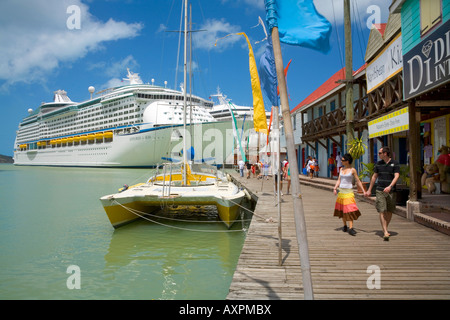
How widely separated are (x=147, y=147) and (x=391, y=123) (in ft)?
152

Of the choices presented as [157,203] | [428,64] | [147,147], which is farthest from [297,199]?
[147,147]

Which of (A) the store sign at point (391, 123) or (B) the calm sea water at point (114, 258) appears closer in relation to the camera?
(B) the calm sea water at point (114, 258)

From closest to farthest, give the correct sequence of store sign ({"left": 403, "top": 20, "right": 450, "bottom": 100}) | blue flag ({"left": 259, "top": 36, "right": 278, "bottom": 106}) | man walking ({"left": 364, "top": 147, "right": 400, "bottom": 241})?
blue flag ({"left": 259, "top": 36, "right": 278, "bottom": 106}) → man walking ({"left": 364, "top": 147, "right": 400, "bottom": 241}) → store sign ({"left": 403, "top": 20, "right": 450, "bottom": 100})

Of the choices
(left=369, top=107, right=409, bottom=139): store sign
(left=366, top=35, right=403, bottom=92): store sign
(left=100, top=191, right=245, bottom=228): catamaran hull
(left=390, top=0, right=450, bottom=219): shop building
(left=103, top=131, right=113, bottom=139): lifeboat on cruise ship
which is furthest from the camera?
(left=103, top=131, right=113, bottom=139): lifeboat on cruise ship

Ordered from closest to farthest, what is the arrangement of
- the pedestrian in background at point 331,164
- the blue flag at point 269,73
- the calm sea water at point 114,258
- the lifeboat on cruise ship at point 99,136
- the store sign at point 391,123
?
the blue flag at point 269,73 < the calm sea water at point 114,258 < the store sign at point 391,123 < the pedestrian in background at point 331,164 < the lifeboat on cruise ship at point 99,136

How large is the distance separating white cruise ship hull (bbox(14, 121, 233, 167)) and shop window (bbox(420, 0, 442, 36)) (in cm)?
3352

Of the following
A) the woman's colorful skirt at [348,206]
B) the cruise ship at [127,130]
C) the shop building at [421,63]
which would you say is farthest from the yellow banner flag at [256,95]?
the cruise ship at [127,130]

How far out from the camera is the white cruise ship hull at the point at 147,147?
48.9 metres

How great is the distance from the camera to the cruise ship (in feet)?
162

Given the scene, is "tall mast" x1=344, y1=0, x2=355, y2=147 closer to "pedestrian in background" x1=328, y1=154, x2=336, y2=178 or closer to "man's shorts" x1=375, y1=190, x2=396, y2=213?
"pedestrian in background" x1=328, y1=154, x2=336, y2=178

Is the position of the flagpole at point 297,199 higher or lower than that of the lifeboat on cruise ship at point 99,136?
lower

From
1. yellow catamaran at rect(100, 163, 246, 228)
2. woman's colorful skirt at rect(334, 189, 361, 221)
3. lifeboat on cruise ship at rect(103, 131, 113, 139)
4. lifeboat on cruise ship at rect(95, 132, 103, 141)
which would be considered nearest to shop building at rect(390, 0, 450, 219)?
woman's colorful skirt at rect(334, 189, 361, 221)

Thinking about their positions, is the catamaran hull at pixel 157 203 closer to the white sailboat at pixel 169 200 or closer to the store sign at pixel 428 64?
the white sailboat at pixel 169 200

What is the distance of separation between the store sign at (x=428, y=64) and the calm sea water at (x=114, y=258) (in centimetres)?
557
